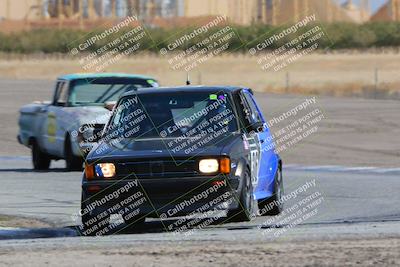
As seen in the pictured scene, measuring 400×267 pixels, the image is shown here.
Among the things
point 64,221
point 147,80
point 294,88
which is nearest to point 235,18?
point 294,88

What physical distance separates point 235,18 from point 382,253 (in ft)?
259

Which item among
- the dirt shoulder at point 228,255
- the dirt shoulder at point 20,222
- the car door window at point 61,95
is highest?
the dirt shoulder at point 228,255

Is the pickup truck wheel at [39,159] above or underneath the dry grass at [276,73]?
above

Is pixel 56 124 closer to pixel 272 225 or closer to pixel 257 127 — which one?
pixel 257 127

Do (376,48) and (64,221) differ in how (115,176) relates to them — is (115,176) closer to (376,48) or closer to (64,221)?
(64,221)

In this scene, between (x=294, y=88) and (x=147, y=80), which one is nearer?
(x=147, y=80)

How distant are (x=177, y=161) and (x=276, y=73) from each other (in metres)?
50.7

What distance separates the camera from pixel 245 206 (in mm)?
14969

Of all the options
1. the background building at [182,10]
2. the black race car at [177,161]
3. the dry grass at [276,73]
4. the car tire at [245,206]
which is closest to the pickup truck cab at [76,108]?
the black race car at [177,161]

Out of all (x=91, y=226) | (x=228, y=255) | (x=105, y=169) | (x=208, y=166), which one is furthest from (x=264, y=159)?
(x=228, y=255)

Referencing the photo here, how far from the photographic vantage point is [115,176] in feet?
48.2

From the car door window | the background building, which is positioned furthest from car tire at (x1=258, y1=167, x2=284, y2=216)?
the background building

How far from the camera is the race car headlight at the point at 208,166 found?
14680 mm

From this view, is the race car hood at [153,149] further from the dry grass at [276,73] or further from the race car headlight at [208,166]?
the dry grass at [276,73]
